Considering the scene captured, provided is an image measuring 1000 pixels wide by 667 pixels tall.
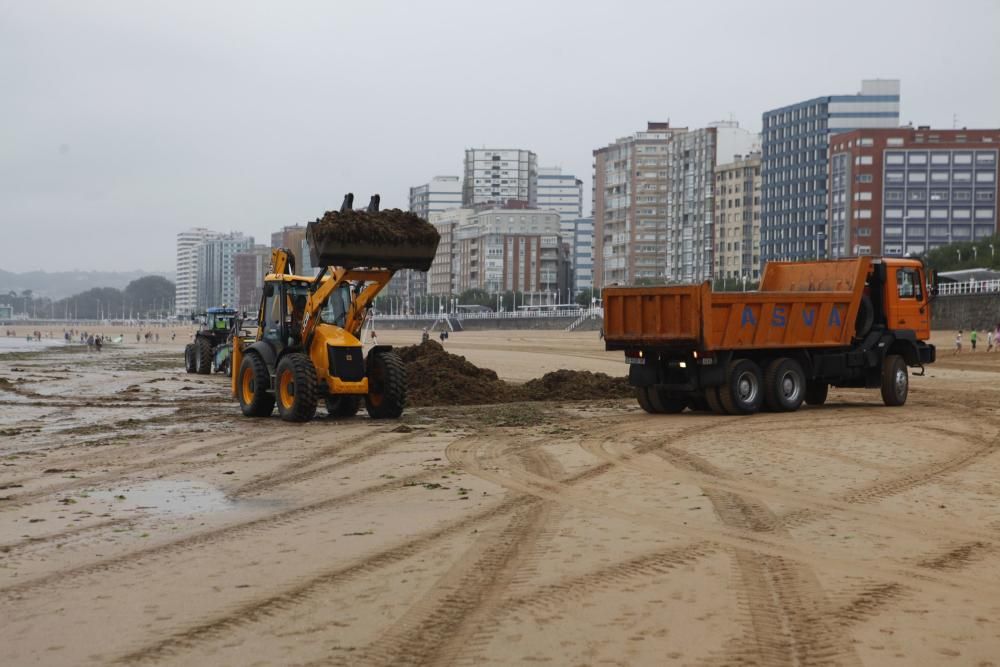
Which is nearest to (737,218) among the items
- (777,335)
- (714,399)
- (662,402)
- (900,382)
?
(900,382)

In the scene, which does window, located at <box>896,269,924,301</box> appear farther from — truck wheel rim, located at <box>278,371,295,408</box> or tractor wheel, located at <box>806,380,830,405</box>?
truck wheel rim, located at <box>278,371,295,408</box>

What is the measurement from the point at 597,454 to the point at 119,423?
9.01 metres

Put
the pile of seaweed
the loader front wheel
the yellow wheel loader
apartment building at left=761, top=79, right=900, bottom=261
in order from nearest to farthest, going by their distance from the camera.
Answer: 1. the pile of seaweed
2. the yellow wheel loader
3. the loader front wheel
4. apartment building at left=761, top=79, right=900, bottom=261

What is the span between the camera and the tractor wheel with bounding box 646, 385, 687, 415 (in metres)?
20.5

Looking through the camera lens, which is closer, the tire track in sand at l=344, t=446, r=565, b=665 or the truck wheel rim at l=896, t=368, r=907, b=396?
the tire track in sand at l=344, t=446, r=565, b=665

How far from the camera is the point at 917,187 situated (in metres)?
131

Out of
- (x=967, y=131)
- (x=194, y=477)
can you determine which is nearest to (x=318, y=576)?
(x=194, y=477)

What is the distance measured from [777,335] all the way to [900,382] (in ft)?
10.7

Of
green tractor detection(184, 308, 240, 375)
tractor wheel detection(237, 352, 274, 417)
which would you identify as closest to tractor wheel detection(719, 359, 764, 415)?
tractor wheel detection(237, 352, 274, 417)

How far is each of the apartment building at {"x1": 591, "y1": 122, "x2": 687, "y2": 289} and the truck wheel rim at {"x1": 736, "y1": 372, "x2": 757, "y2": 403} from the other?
161377mm

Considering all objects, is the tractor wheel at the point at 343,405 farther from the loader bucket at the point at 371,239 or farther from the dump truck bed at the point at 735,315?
the dump truck bed at the point at 735,315

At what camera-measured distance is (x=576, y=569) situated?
7.80 meters

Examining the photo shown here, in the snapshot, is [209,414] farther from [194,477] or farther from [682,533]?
[682,533]

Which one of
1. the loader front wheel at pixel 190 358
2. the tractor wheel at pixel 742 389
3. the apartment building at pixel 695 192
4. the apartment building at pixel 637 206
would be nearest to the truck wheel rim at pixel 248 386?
the tractor wheel at pixel 742 389
